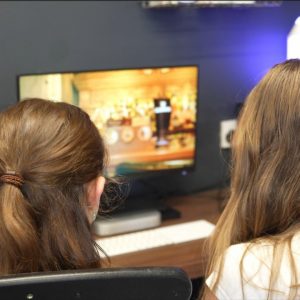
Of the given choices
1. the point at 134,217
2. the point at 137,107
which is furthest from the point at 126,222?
the point at 137,107

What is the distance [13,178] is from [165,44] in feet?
4.35

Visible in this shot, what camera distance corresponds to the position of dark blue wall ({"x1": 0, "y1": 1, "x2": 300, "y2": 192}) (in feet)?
6.25

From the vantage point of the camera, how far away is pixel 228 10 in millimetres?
2268

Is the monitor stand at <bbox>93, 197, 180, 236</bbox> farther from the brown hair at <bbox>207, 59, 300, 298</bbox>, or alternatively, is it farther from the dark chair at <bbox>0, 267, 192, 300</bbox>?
the dark chair at <bbox>0, 267, 192, 300</bbox>

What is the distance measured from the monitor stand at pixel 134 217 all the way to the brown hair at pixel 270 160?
0.74 meters

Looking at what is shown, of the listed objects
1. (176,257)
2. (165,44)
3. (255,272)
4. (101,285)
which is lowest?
(176,257)

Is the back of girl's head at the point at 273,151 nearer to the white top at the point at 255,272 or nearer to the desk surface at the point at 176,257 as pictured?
the white top at the point at 255,272

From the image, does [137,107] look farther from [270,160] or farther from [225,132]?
[270,160]

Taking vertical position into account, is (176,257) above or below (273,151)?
A: below

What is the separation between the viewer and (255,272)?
105 cm

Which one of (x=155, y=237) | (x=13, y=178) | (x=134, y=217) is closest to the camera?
(x=13, y=178)

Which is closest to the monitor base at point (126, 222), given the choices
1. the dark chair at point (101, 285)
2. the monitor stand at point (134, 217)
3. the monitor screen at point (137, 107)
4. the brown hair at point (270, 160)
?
the monitor stand at point (134, 217)

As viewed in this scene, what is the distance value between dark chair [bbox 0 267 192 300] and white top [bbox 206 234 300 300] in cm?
32

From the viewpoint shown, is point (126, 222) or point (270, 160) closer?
point (270, 160)
